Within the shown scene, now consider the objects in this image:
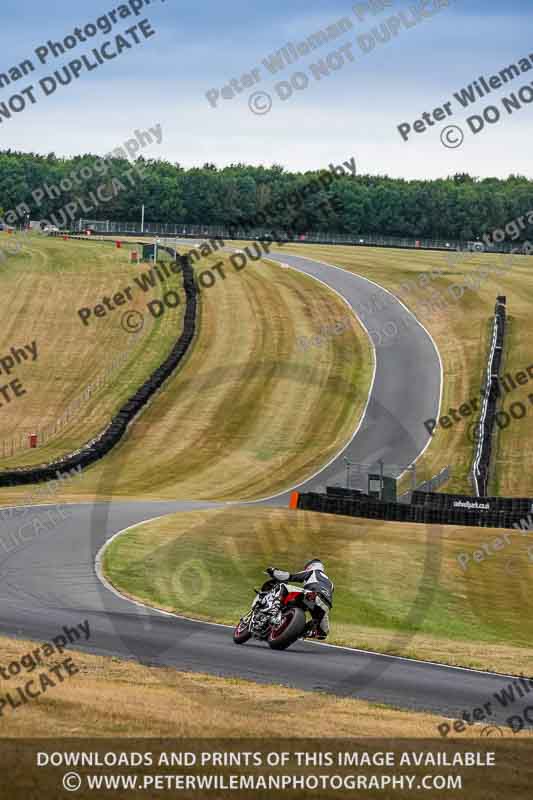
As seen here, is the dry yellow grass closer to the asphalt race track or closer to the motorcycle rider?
the asphalt race track

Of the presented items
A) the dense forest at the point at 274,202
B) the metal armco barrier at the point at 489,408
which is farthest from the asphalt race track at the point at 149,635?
the dense forest at the point at 274,202

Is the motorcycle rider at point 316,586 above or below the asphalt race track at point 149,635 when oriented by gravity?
above

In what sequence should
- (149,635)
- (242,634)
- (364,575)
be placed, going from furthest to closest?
1. (364,575)
2. (149,635)
3. (242,634)

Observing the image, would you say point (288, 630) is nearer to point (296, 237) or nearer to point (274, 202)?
point (296, 237)

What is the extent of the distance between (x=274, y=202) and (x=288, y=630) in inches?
6027

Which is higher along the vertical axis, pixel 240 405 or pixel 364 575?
pixel 240 405

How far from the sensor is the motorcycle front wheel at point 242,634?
17000 millimetres

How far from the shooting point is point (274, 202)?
→ 165875 mm

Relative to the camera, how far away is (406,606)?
22891 mm

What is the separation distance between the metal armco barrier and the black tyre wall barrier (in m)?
14.2

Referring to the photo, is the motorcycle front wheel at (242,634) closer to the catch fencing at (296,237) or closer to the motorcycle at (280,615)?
the motorcycle at (280,615)

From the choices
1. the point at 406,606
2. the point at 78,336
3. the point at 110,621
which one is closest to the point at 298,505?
the point at 406,606

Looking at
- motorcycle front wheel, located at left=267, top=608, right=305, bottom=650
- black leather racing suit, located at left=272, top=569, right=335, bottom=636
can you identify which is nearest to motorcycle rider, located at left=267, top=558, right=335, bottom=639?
black leather racing suit, located at left=272, top=569, right=335, bottom=636

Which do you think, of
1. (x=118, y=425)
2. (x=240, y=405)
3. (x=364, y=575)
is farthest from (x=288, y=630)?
(x=240, y=405)
